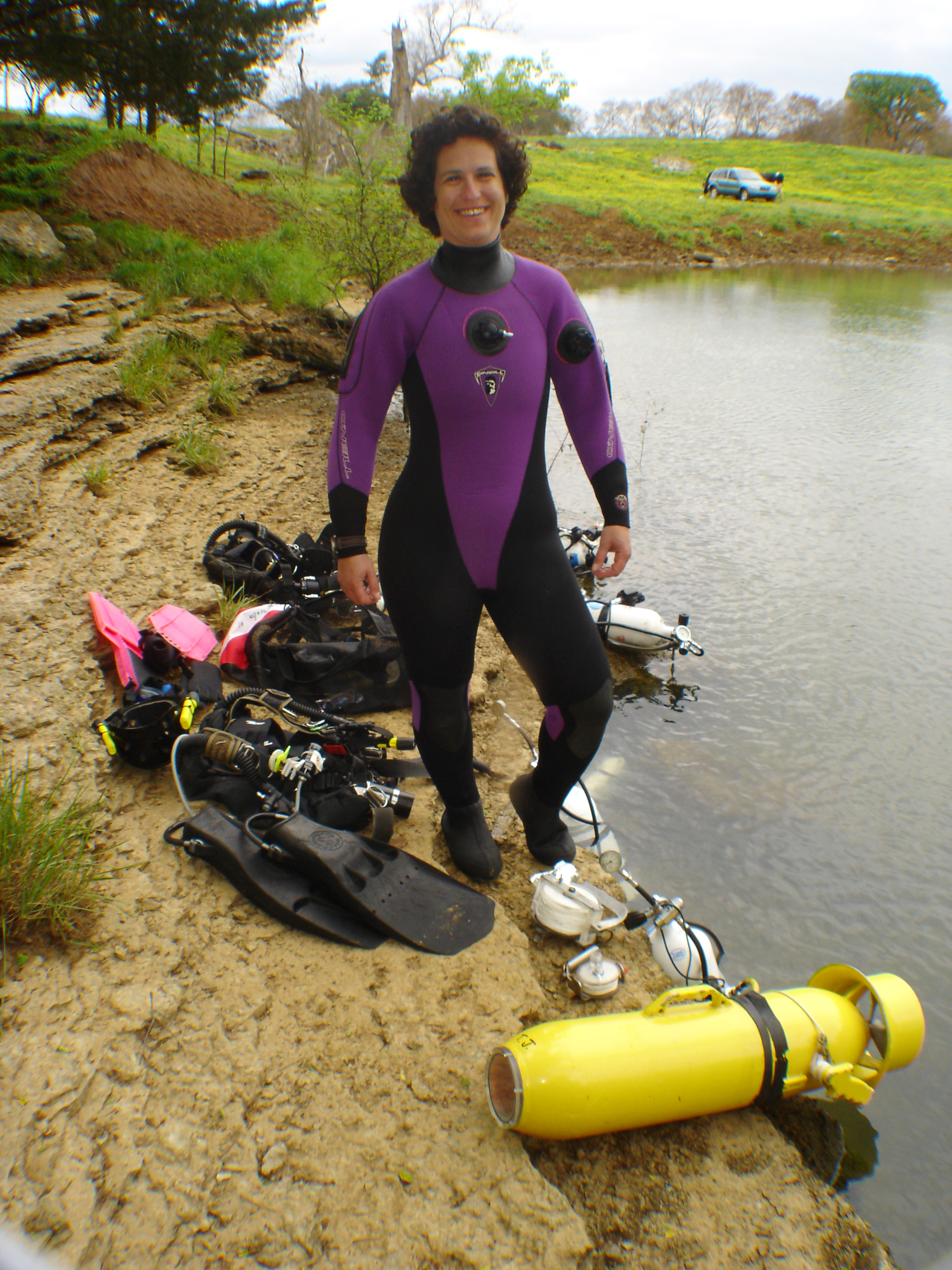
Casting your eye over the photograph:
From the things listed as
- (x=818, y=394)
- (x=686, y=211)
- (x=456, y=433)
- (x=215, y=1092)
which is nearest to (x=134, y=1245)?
(x=215, y=1092)

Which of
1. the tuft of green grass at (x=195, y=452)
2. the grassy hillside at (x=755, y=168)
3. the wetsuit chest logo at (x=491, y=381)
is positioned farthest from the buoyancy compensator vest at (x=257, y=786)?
the grassy hillside at (x=755, y=168)

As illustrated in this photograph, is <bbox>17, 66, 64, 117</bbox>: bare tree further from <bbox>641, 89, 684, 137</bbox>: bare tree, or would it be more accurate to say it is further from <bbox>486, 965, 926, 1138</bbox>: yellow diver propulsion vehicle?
<bbox>641, 89, 684, 137</bbox>: bare tree

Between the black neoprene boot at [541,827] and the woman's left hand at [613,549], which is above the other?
the woman's left hand at [613,549]

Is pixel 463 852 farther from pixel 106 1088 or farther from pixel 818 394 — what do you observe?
pixel 818 394

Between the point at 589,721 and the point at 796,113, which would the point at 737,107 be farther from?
the point at 589,721

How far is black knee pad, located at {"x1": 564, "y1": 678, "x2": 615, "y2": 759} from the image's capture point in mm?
2174

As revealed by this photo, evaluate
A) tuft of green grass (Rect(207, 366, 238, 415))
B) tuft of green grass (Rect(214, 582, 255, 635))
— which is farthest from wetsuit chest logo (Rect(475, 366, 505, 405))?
tuft of green grass (Rect(207, 366, 238, 415))

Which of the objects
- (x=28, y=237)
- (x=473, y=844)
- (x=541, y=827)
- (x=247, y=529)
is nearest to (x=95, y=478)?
(x=247, y=529)

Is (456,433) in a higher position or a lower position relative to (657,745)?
higher

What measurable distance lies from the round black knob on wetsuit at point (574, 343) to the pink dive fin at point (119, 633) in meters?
1.98

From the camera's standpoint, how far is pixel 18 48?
10164mm

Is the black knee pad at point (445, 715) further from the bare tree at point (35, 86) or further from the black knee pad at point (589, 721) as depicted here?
the bare tree at point (35, 86)

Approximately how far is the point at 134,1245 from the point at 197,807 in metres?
1.27

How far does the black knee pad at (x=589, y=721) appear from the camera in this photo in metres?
2.17
